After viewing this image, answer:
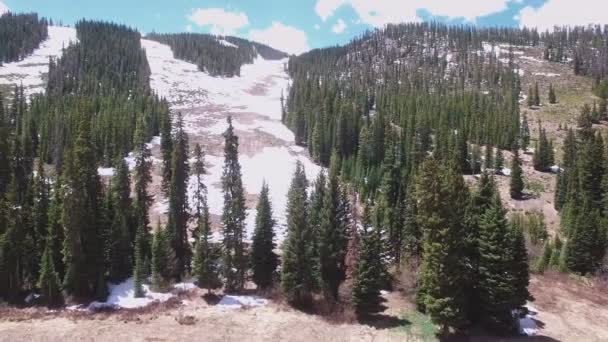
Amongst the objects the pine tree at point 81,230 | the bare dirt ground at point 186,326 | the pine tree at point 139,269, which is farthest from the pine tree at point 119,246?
the bare dirt ground at point 186,326

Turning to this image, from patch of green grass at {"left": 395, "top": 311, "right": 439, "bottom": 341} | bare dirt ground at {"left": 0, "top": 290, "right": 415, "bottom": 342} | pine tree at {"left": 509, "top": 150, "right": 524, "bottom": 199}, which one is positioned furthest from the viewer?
pine tree at {"left": 509, "top": 150, "right": 524, "bottom": 199}

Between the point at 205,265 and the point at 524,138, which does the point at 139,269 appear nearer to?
the point at 205,265

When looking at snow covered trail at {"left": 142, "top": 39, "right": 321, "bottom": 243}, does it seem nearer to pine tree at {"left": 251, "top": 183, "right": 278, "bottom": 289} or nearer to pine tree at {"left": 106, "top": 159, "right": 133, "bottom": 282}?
pine tree at {"left": 251, "top": 183, "right": 278, "bottom": 289}

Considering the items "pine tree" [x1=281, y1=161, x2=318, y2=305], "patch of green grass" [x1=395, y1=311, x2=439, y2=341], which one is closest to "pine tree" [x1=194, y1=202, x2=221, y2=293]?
"pine tree" [x1=281, y1=161, x2=318, y2=305]

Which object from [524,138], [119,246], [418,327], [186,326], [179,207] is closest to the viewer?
[186,326]

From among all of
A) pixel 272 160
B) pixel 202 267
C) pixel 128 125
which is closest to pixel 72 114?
pixel 128 125

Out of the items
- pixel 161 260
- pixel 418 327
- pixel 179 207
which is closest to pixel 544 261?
pixel 418 327
